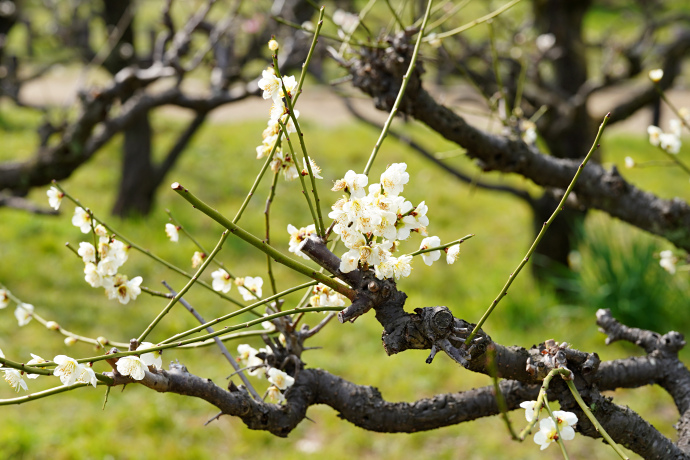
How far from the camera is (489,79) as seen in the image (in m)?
4.58

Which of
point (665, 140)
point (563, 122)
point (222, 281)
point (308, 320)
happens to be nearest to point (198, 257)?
point (222, 281)

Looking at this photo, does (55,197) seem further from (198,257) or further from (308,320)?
(308,320)

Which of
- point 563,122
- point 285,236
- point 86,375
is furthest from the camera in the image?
point 285,236

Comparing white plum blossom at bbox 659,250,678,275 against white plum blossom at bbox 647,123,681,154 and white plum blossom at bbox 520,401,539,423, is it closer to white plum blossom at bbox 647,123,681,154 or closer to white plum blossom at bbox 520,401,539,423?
white plum blossom at bbox 647,123,681,154

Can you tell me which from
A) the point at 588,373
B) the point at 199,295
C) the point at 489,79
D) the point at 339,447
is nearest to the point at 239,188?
the point at 199,295

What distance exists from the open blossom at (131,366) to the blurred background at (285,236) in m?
1.19

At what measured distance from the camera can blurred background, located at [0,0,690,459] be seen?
Answer: 141 inches

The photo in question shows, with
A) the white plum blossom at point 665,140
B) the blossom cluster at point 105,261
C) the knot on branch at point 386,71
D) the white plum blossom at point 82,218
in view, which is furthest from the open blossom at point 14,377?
the white plum blossom at point 665,140

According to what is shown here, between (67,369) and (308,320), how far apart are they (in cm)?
138

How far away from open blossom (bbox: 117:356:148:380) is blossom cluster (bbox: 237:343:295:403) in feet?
1.31

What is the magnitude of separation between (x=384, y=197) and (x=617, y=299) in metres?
4.15

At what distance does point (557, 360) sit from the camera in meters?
1.29

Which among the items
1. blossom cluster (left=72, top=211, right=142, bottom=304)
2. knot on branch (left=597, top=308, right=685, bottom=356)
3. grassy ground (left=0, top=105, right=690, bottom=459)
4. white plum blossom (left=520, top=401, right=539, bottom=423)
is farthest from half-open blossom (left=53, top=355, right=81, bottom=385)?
grassy ground (left=0, top=105, right=690, bottom=459)

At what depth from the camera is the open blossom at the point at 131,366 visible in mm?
1108
